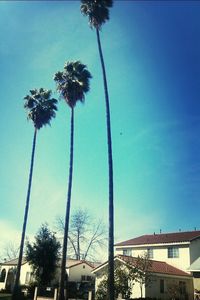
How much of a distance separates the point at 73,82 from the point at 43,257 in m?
20.8

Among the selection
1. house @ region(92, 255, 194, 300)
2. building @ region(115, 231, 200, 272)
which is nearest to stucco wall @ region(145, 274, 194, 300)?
house @ region(92, 255, 194, 300)

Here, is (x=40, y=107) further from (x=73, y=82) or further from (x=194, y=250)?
(x=194, y=250)

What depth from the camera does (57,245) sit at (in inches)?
1574

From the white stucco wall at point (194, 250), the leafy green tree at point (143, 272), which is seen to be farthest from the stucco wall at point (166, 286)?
the white stucco wall at point (194, 250)

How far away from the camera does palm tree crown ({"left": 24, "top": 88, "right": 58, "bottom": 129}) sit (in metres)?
37.8

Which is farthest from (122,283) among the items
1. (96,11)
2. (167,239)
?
(96,11)

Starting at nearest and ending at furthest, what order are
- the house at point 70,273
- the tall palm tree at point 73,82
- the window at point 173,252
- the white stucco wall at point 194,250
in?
1. the tall palm tree at point 73,82
2. the white stucco wall at point 194,250
3. the window at point 173,252
4. the house at point 70,273

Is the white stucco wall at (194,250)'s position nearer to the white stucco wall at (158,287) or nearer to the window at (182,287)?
the white stucco wall at (158,287)

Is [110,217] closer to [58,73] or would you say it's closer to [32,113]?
[58,73]

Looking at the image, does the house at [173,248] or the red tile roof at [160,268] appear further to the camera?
the house at [173,248]

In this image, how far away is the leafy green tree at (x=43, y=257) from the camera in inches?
1515

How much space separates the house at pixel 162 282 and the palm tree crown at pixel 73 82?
58.0 feet

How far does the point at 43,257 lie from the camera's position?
127 feet

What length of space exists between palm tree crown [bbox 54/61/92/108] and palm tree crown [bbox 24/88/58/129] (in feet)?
17.5
